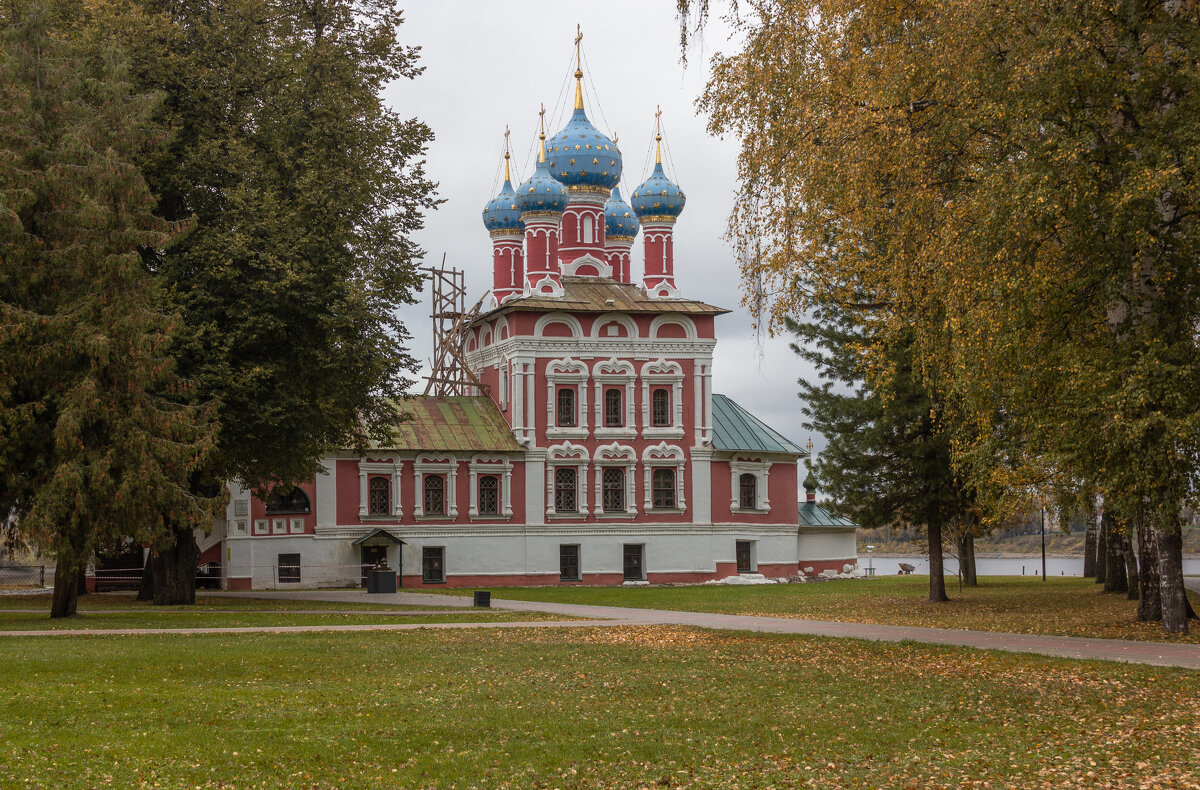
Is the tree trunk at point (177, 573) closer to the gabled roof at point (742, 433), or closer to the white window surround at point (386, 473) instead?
the white window surround at point (386, 473)

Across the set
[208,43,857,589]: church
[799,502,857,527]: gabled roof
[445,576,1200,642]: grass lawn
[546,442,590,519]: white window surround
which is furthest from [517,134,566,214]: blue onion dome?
[799,502,857,527]: gabled roof

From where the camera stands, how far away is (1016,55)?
695 inches

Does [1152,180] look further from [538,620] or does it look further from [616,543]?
[616,543]

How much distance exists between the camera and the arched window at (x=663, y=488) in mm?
50719

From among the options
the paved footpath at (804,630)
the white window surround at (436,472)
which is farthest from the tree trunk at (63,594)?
the white window surround at (436,472)

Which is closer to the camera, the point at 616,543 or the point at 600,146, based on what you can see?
the point at 616,543

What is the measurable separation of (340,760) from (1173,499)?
13888mm

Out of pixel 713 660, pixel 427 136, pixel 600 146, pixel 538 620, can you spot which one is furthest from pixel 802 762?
pixel 600 146

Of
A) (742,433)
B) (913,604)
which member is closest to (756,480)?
(742,433)

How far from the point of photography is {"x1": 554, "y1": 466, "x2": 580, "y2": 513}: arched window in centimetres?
4991

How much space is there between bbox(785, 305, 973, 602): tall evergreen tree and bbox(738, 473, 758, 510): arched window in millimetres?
16898

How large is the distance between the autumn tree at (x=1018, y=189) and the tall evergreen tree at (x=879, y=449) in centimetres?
1106

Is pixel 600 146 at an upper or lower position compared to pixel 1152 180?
upper

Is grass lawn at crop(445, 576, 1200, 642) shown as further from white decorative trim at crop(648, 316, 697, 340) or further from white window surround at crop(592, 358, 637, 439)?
white decorative trim at crop(648, 316, 697, 340)
